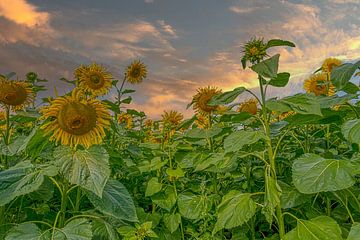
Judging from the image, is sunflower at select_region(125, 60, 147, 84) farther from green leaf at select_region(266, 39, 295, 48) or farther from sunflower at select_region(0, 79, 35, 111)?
green leaf at select_region(266, 39, 295, 48)

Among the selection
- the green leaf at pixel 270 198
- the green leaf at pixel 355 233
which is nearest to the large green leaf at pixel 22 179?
the green leaf at pixel 270 198

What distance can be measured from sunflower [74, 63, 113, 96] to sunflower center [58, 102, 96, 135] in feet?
4.67

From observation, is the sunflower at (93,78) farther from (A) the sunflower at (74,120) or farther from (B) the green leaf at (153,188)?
(A) the sunflower at (74,120)

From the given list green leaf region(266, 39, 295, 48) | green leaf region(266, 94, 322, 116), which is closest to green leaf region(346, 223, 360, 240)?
green leaf region(266, 94, 322, 116)

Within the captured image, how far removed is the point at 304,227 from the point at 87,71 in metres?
2.10

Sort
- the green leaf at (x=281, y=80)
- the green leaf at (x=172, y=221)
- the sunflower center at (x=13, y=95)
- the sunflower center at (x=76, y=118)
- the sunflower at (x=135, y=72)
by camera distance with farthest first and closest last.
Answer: the sunflower at (x=135, y=72) < the sunflower center at (x=13, y=95) < the green leaf at (x=172, y=221) < the green leaf at (x=281, y=80) < the sunflower center at (x=76, y=118)

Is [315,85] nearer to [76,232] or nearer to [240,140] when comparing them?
[240,140]

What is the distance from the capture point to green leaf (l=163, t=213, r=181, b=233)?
2387 millimetres

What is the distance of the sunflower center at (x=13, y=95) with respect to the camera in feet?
8.71

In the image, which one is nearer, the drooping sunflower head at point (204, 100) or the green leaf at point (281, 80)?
the green leaf at point (281, 80)

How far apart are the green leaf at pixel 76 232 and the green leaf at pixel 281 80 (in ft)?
3.09

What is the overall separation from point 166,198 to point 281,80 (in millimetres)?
864

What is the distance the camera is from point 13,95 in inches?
105

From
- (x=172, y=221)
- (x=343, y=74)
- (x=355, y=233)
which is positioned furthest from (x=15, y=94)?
(x=355, y=233)
